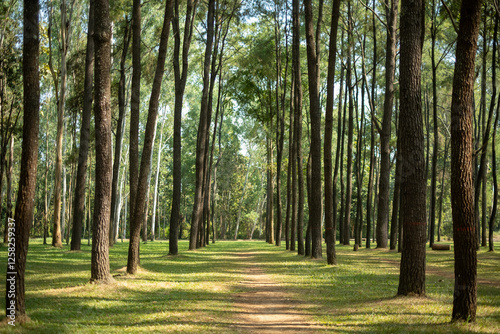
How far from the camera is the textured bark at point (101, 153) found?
957 cm

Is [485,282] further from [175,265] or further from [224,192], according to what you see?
[224,192]

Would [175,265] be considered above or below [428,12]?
below

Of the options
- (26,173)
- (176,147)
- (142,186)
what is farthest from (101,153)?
(176,147)

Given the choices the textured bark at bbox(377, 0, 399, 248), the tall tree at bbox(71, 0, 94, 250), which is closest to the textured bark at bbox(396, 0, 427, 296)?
the textured bark at bbox(377, 0, 399, 248)

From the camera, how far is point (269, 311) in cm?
789

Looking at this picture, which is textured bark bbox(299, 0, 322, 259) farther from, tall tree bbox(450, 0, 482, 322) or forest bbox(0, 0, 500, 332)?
tall tree bbox(450, 0, 482, 322)

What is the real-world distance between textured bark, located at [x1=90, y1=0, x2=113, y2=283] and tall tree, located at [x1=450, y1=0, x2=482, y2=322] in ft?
22.1

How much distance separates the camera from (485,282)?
10773 millimetres

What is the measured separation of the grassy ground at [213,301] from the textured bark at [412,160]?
50cm

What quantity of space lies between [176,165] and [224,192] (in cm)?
4655

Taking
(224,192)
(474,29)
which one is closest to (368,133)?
(224,192)

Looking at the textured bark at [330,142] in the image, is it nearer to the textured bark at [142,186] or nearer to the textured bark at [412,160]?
the textured bark at [142,186]

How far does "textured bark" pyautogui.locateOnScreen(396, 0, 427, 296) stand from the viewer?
8180mm

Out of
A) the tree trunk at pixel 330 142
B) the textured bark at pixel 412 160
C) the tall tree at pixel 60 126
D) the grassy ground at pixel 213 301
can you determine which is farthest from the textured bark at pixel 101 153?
the tall tree at pixel 60 126
